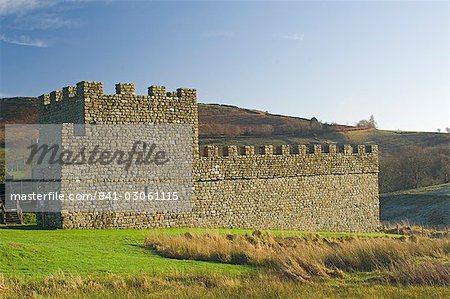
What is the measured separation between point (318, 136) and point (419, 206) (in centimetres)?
2985

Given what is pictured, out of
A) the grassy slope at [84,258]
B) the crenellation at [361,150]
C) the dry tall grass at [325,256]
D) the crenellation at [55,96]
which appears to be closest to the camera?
the dry tall grass at [325,256]

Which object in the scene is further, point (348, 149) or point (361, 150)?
point (361, 150)

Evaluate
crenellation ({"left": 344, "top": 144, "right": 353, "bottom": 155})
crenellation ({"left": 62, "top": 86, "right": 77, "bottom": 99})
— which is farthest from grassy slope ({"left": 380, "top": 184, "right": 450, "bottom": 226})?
crenellation ({"left": 62, "top": 86, "right": 77, "bottom": 99})

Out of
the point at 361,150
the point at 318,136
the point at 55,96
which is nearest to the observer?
the point at 55,96

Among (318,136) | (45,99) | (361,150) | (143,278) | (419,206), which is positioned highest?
(45,99)

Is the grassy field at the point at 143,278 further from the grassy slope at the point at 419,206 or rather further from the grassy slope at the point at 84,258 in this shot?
the grassy slope at the point at 419,206

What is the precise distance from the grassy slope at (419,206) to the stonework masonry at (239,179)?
44.2ft

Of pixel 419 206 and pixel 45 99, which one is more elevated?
pixel 45 99

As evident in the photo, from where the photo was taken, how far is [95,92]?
21.2m

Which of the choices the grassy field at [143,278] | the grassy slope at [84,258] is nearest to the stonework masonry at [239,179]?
the grassy slope at [84,258]

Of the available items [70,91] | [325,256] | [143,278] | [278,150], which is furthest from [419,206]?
[143,278]

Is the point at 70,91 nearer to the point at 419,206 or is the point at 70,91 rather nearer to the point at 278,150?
the point at 278,150

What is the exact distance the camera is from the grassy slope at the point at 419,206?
4191cm

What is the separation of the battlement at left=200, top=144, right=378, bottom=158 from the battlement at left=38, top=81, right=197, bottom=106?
2.47m
